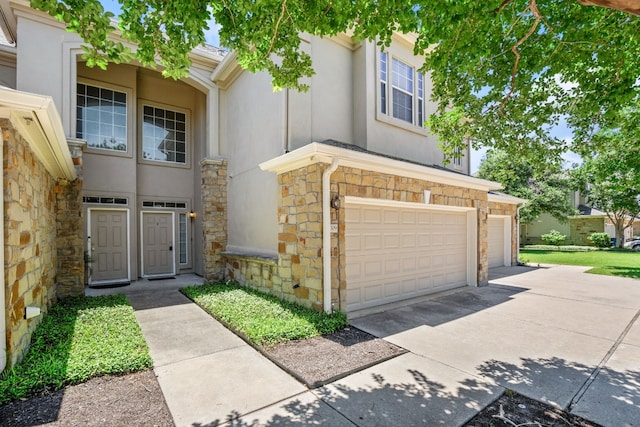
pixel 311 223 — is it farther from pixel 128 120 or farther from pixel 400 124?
pixel 128 120

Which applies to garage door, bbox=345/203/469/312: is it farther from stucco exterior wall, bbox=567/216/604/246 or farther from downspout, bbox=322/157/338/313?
stucco exterior wall, bbox=567/216/604/246

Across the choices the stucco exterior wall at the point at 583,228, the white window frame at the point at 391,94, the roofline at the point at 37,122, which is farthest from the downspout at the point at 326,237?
the stucco exterior wall at the point at 583,228

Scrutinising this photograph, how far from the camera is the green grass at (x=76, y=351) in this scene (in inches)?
127

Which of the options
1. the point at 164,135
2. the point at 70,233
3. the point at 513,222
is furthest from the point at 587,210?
the point at 70,233

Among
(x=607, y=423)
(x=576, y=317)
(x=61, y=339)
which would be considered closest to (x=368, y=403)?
(x=607, y=423)

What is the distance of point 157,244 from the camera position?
9.92m

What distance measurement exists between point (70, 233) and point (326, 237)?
607cm

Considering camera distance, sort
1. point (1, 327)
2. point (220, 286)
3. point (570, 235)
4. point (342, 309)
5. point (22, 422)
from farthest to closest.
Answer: point (570, 235), point (220, 286), point (342, 309), point (1, 327), point (22, 422)

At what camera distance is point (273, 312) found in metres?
5.57

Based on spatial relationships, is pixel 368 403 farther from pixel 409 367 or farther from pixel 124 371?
pixel 124 371

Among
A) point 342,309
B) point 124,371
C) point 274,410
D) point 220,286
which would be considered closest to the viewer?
point 274,410

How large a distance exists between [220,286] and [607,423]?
753 cm

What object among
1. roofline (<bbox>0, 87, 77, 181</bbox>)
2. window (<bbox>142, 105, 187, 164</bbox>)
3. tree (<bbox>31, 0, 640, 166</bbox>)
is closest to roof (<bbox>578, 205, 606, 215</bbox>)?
tree (<bbox>31, 0, 640, 166</bbox>)

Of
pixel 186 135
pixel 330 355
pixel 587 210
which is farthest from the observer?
pixel 587 210
